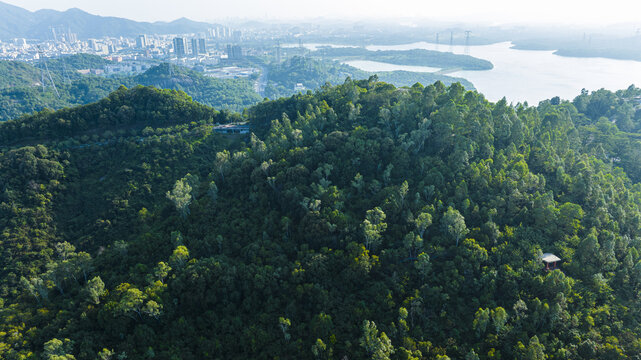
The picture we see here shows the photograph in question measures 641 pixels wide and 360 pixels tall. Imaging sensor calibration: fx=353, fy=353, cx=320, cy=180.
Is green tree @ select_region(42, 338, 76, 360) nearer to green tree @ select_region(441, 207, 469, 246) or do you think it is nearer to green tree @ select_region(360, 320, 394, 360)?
green tree @ select_region(360, 320, 394, 360)

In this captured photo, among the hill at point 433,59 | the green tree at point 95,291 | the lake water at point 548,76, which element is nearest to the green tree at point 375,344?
the green tree at point 95,291

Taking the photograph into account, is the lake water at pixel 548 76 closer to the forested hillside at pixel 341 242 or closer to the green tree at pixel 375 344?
the forested hillside at pixel 341 242

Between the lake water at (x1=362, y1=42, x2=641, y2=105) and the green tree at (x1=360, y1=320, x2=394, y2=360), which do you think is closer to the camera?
the green tree at (x1=360, y1=320, x2=394, y2=360)

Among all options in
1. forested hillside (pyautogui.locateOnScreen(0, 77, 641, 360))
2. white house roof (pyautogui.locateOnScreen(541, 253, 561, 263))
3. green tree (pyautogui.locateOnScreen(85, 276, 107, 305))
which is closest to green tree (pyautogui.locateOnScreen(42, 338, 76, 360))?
forested hillside (pyautogui.locateOnScreen(0, 77, 641, 360))

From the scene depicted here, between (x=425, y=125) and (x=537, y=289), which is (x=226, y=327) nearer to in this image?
(x=537, y=289)

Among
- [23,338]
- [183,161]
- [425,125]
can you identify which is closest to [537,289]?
[425,125]

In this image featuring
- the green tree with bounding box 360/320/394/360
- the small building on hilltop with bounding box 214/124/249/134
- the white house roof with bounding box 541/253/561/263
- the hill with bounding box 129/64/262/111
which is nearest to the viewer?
the green tree with bounding box 360/320/394/360

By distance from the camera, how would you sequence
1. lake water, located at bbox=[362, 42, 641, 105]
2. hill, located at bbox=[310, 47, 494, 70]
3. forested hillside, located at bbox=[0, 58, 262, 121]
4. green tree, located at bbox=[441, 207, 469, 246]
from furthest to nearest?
1. hill, located at bbox=[310, 47, 494, 70]
2. forested hillside, located at bbox=[0, 58, 262, 121]
3. lake water, located at bbox=[362, 42, 641, 105]
4. green tree, located at bbox=[441, 207, 469, 246]
